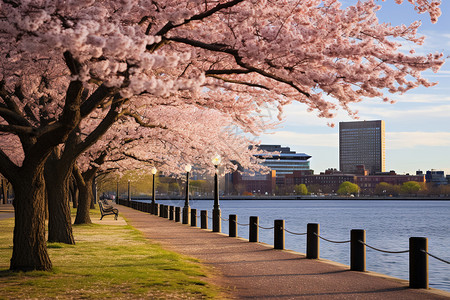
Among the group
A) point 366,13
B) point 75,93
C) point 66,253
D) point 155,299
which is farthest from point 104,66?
point 66,253

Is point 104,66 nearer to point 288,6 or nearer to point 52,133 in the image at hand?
point 52,133

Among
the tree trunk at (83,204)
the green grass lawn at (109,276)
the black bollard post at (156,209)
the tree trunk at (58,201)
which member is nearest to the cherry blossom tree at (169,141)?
the tree trunk at (83,204)

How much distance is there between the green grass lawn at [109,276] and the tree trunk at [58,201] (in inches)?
31.9

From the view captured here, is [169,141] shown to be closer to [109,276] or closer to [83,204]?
[83,204]

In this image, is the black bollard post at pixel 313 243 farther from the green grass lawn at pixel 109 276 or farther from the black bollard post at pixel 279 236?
the green grass lawn at pixel 109 276

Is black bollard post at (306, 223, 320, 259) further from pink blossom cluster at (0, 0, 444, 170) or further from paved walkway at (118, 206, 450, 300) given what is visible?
pink blossom cluster at (0, 0, 444, 170)

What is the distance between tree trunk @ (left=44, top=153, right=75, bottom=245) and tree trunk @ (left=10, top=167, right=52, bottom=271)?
5.99 m

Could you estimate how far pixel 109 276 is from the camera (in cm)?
1212

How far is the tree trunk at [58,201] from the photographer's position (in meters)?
18.5

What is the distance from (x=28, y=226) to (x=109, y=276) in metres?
2.13

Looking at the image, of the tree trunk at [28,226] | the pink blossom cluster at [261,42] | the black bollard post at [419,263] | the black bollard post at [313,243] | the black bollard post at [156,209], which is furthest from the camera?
the black bollard post at [156,209]

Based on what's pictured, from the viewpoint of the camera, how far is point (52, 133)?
11.2 m

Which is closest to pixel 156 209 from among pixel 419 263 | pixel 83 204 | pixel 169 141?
pixel 83 204

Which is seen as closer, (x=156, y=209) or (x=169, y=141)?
(x=169, y=141)
